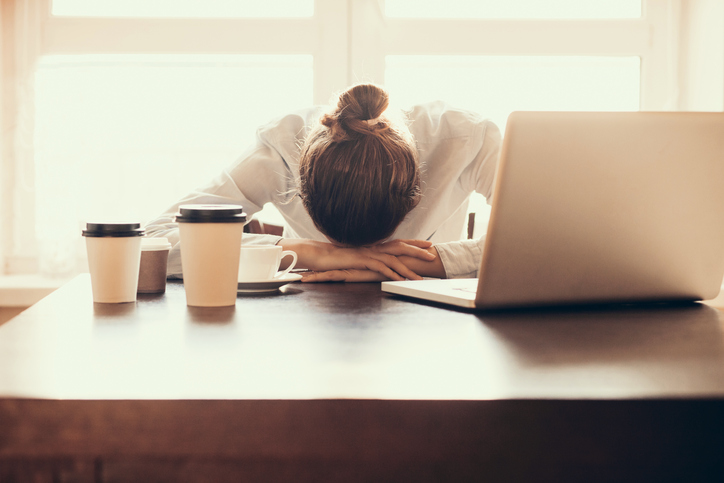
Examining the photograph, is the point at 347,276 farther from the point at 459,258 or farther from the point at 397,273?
the point at 459,258

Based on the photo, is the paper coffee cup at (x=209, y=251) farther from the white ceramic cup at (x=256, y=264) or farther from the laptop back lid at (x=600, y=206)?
the laptop back lid at (x=600, y=206)

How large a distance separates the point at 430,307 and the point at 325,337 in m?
0.25

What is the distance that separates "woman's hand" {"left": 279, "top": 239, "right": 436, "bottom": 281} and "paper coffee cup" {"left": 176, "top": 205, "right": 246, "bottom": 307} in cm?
39

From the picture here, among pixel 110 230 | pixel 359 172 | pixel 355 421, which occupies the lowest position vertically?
pixel 355 421

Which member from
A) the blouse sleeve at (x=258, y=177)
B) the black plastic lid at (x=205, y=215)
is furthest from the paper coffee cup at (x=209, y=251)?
the blouse sleeve at (x=258, y=177)

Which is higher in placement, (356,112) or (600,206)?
(356,112)

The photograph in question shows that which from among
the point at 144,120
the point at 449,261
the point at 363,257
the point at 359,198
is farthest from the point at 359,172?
the point at 144,120

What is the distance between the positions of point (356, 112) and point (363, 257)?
0.30m

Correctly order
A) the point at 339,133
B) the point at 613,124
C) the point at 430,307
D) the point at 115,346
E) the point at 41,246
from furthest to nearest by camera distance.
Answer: the point at 41,246 < the point at 339,133 < the point at 430,307 < the point at 613,124 < the point at 115,346

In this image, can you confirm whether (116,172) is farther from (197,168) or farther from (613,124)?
(613,124)

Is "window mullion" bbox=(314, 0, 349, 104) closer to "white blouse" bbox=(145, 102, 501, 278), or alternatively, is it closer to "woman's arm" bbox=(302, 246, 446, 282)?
"white blouse" bbox=(145, 102, 501, 278)

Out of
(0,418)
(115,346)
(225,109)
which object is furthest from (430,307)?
(225,109)

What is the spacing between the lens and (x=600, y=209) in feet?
2.36

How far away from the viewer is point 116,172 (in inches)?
110
